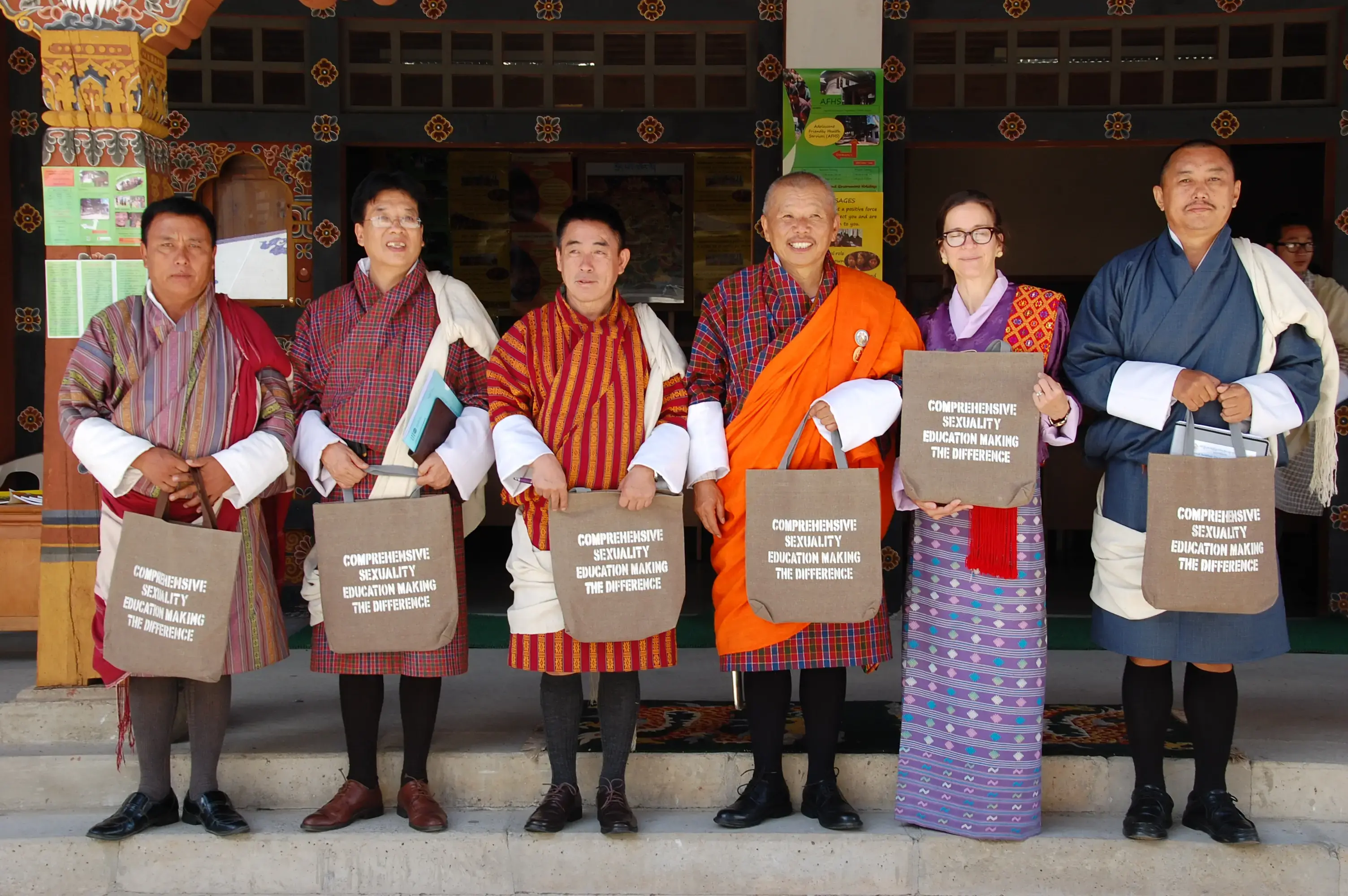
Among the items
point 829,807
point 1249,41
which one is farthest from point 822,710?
point 1249,41

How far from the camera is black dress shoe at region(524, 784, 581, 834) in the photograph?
305 cm

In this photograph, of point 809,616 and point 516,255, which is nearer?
point 809,616

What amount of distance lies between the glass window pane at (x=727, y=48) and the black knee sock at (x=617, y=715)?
2970 mm

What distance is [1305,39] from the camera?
4.95 m

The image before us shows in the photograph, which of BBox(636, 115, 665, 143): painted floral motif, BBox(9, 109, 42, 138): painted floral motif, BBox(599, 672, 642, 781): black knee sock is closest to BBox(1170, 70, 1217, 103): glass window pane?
BBox(636, 115, 665, 143): painted floral motif

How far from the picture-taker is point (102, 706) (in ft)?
11.3

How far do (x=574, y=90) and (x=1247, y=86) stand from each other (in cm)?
277

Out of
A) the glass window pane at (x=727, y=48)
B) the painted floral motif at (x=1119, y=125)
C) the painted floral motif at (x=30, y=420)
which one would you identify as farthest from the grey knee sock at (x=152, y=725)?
the painted floral motif at (x=1119, y=125)

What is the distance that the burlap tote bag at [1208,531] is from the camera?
2812 millimetres

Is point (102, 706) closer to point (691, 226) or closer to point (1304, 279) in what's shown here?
point (691, 226)

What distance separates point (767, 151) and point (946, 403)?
2440 mm

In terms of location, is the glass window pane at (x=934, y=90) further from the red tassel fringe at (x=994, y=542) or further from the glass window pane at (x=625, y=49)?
the red tassel fringe at (x=994, y=542)

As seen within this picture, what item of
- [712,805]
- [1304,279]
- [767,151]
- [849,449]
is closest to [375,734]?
[712,805]

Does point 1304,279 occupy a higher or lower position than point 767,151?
lower
